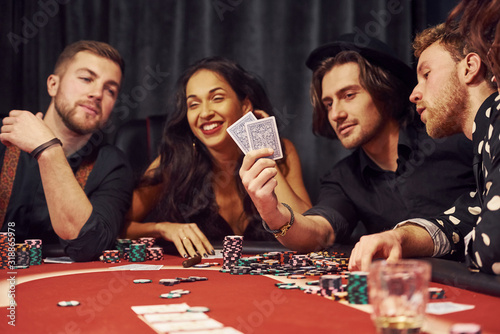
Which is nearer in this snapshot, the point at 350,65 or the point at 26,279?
the point at 26,279

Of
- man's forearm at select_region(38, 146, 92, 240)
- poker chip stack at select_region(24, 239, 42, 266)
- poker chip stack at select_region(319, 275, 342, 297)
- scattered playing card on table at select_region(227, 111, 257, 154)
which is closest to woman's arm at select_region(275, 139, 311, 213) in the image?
scattered playing card on table at select_region(227, 111, 257, 154)

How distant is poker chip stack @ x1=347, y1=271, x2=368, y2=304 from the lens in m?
1.24

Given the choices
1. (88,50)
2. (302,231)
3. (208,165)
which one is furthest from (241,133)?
(88,50)

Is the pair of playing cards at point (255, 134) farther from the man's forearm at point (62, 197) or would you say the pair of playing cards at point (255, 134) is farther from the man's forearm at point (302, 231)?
the man's forearm at point (62, 197)

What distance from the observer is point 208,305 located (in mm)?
1272

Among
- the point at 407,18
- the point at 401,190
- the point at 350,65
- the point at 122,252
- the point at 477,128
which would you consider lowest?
the point at 122,252

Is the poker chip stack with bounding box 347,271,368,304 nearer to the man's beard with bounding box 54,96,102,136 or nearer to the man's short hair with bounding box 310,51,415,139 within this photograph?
the man's short hair with bounding box 310,51,415,139

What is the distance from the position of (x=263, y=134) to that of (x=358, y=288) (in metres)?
1.14

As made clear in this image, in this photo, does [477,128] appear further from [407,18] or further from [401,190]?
[407,18]

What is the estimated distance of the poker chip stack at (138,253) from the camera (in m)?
2.25

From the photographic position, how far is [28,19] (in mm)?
3979

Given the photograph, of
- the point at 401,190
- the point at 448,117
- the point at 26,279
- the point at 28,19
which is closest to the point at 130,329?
the point at 26,279

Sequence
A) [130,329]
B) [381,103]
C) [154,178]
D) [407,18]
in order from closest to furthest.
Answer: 1. [130,329]
2. [381,103]
3. [154,178]
4. [407,18]

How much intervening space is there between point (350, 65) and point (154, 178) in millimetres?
1345
